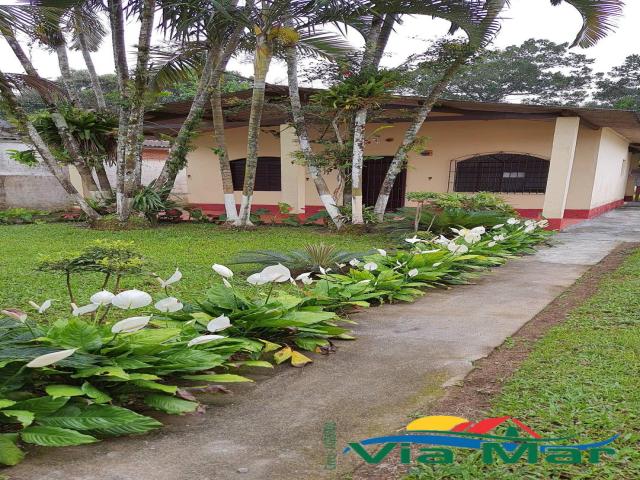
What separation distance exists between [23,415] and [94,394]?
29 cm

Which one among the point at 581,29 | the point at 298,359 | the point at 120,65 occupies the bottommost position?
the point at 298,359

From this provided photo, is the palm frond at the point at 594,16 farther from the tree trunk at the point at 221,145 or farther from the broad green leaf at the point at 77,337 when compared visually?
the broad green leaf at the point at 77,337

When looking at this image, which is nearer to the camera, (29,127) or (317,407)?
(317,407)

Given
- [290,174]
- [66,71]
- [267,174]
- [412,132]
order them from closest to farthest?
[412,132] → [66,71] → [290,174] → [267,174]

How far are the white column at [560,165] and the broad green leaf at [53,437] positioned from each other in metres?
10.5

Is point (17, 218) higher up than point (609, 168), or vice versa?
point (609, 168)

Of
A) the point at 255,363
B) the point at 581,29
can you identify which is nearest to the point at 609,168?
the point at 581,29

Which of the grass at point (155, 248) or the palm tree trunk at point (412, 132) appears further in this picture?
the palm tree trunk at point (412, 132)

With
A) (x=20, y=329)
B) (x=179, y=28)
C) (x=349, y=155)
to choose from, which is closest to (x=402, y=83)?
(x=349, y=155)

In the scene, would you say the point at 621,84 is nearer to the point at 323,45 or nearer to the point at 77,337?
the point at 323,45

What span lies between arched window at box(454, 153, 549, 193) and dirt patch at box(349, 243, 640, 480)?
7809 mm

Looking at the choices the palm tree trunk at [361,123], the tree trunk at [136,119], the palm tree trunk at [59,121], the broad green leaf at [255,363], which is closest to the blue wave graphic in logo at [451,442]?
the broad green leaf at [255,363]

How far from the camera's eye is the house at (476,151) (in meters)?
10.7

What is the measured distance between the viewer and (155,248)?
7773 mm
